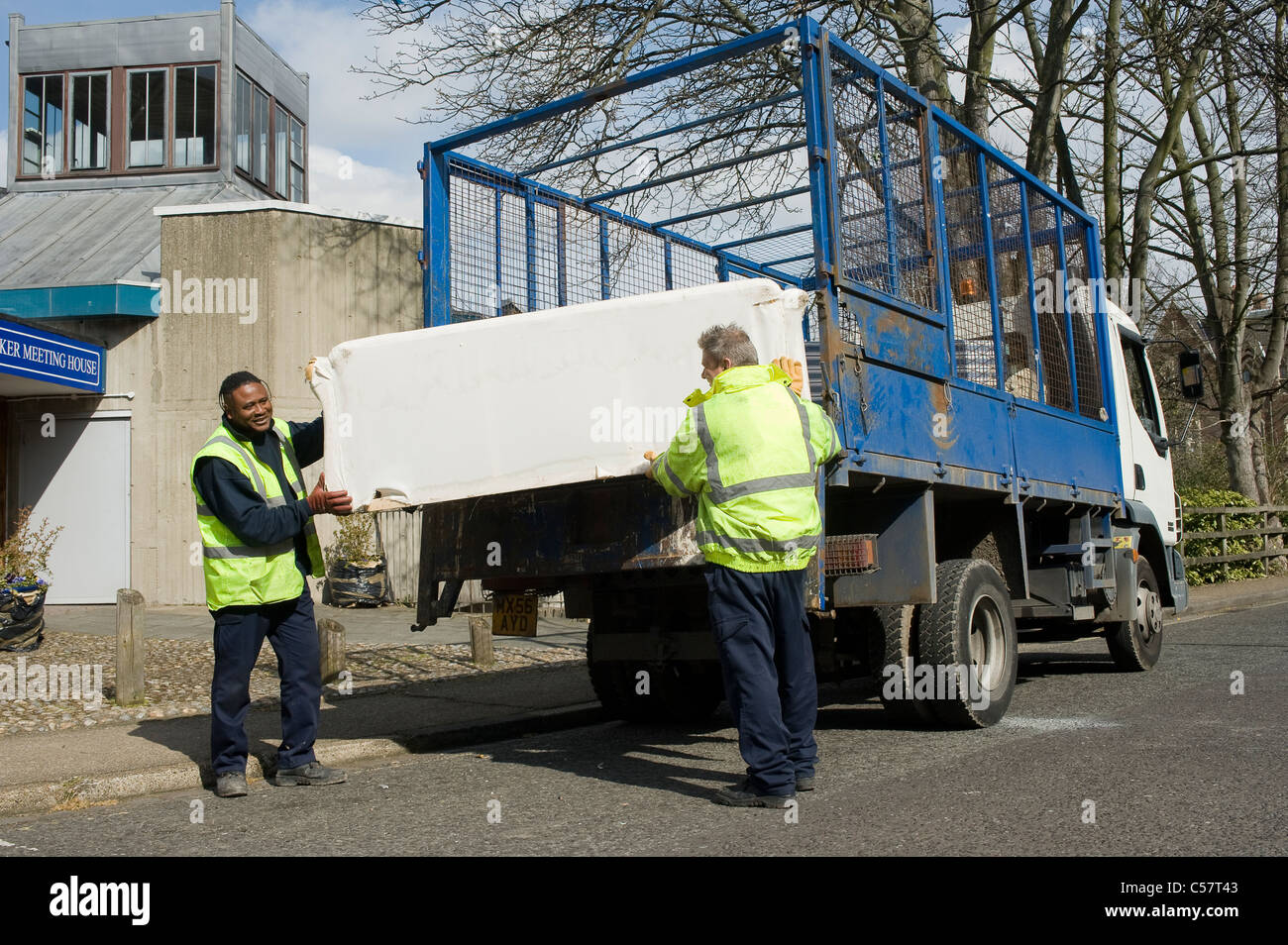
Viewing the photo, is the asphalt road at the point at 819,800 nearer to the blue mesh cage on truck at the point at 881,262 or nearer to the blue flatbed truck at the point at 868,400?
the blue flatbed truck at the point at 868,400

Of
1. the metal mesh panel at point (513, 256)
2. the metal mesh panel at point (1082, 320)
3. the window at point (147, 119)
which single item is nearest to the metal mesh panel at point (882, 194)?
the metal mesh panel at point (513, 256)

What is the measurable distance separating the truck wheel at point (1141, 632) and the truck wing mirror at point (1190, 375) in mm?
1470

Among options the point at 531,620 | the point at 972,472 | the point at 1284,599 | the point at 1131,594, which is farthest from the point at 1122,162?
the point at 531,620

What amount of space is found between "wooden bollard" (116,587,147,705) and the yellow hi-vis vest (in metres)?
2.94

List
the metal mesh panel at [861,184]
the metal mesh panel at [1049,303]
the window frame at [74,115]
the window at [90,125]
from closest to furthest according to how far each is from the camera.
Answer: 1. the metal mesh panel at [861,184]
2. the metal mesh panel at [1049,303]
3. the window frame at [74,115]
4. the window at [90,125]

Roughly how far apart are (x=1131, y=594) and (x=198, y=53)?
58.2 ft

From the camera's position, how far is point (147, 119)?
64.2 ft

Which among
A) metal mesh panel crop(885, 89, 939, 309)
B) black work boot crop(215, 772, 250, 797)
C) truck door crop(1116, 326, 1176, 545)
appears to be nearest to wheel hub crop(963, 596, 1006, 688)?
metal mesh panel crop(885, 89, 939, 309)

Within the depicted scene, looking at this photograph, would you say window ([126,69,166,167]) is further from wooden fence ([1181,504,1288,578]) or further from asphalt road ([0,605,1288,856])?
wooden fence ([1181,504,1288,578])

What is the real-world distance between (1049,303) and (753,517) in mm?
4156

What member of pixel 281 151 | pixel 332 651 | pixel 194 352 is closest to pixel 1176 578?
pixel 332 651

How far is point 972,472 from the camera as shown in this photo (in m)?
6.24

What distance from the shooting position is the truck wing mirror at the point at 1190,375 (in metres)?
9.30
